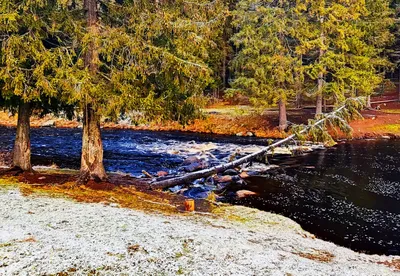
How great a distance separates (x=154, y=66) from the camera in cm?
1253

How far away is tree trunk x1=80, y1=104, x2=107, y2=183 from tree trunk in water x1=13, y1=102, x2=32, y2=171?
3103 mm

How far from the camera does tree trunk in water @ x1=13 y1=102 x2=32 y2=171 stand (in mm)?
15180

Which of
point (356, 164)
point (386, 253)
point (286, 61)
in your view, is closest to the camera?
point (386, 253)

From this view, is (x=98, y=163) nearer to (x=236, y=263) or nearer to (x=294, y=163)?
(x=236, y=263)

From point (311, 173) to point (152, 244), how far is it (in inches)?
511

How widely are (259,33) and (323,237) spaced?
22864mm

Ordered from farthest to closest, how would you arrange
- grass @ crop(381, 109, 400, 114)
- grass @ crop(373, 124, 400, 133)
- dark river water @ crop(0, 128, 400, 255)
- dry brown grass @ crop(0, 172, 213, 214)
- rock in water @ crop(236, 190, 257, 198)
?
grass @ crop(381, 109, 400, 114)
grass @ crop(373, 124, 400, 133)
rock in water @ crop(236, 190, 257, 198)
dark river water @ crop(0, 128, 400, 255)
dry brown grass @ crop(0, 172, 213, 214)

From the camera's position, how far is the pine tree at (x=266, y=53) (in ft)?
100

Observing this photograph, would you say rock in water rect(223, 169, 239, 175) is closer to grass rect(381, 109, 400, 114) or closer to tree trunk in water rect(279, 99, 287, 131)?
tree trunk in water rect(279, 99, 287, 131)

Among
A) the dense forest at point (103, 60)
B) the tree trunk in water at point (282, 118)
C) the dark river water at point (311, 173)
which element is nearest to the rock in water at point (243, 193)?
the dark river water at point (311, 173)

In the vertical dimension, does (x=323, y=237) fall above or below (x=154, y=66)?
below

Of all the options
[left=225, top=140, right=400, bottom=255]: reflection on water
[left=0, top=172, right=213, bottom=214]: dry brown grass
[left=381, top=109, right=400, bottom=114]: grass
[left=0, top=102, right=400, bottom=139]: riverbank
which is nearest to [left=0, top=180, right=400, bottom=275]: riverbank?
[left=0, top=172, right=213, bottom=214]: dry brown grass

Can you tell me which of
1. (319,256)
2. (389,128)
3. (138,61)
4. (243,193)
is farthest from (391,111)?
(319,256)

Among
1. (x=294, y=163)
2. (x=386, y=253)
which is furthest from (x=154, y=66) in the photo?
(x=294, y=163)
